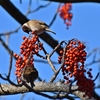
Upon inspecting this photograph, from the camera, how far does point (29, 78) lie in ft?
7.37

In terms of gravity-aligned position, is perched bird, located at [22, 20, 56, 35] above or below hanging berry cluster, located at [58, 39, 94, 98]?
above

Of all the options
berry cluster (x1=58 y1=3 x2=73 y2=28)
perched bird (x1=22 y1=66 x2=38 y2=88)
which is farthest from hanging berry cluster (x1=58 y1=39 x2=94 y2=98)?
berry cluster (x1=58 y1=3 x2=73 y2=28)

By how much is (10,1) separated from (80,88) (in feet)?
7.97

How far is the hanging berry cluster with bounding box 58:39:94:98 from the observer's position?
2.25 meters

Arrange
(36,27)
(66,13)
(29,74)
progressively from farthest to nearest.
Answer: (66,13) < (36,27) < (29,74)

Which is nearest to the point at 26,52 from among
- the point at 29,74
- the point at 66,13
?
the point at 29,74

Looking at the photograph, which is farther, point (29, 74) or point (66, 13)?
point (66, 13)

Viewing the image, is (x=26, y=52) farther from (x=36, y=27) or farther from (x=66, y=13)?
(x=66, y=13)

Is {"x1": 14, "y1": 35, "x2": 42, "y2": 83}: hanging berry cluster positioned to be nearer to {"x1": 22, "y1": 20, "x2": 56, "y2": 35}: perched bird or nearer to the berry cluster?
{"x1": 22, "y1": 20, "x2": 56, "y2": 35}: perched bird

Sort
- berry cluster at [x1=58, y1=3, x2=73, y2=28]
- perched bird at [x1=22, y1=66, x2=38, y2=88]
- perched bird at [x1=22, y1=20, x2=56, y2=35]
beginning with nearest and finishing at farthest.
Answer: perched bird at [x1=22, y1=66, x2=38, y2=88], perched bird at [x1=22, y1=20, x2=56, y2=35], berry cluster at [x1=58, y1=3, x2=73, y2=28]

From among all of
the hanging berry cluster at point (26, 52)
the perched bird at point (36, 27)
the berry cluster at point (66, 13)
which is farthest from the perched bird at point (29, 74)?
the berry cluster at point (66, 13)

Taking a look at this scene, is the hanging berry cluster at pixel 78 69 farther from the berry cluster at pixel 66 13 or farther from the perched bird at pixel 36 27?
the berry cluster at pixel 66 13

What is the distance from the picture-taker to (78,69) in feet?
7.43

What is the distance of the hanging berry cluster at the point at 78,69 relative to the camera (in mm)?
2246
